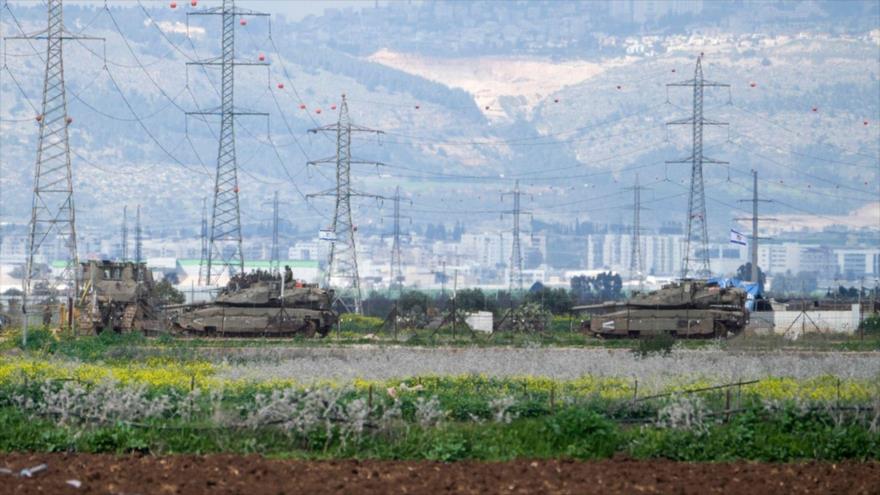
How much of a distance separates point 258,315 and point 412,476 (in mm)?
42228

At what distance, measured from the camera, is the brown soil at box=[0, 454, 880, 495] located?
26016 millimetres

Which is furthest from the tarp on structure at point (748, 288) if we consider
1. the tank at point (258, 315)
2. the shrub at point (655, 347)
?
the shrub at point (655, 347)

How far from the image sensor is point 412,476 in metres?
27.2

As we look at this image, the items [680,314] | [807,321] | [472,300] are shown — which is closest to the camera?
[680,314]

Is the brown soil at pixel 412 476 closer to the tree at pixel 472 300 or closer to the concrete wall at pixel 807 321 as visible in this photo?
the concrete wall at pixel 807 321

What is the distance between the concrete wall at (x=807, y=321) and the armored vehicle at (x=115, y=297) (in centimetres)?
2313

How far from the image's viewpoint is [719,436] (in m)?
30.7

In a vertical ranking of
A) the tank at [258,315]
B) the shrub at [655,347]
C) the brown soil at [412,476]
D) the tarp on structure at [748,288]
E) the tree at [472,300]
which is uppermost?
the tarp on structure at [748,288]

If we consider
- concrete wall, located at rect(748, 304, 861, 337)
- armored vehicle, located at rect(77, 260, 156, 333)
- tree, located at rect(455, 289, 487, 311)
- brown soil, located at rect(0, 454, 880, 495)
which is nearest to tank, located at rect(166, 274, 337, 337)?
armored vehicle, located at rect(77, 260, 156, 333)

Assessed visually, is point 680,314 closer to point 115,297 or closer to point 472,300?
point 115,297

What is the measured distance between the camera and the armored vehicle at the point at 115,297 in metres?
65.6

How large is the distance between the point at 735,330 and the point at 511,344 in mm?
12612

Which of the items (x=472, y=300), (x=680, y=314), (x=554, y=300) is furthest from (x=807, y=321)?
(x=472, y=300)

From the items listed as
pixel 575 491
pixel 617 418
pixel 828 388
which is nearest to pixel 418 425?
pixel 617 418
